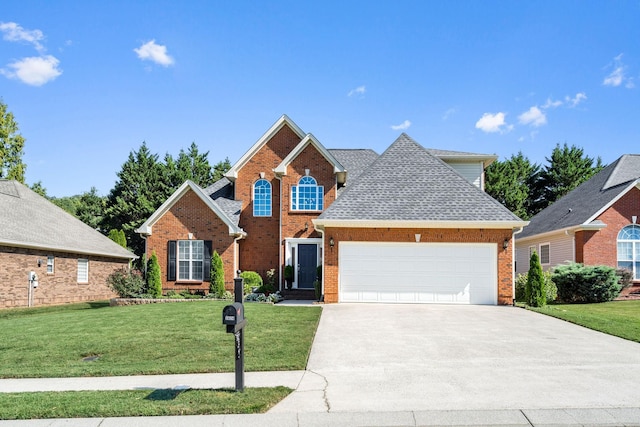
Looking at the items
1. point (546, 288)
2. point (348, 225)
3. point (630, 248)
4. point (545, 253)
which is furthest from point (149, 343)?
point (545, 253)

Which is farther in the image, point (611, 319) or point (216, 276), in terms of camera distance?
point (216, 276)

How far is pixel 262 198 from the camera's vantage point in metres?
23.0

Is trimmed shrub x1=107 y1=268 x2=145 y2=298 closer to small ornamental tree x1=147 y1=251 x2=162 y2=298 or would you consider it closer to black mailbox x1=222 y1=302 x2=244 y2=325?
small ornamental tree x1=147 y1=251 x2=162 y2=298

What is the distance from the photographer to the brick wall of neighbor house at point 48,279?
19.9 metres

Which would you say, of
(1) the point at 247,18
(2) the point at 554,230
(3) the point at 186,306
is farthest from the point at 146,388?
(2) the point at 554,230

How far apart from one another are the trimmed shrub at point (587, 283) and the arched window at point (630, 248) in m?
2.16

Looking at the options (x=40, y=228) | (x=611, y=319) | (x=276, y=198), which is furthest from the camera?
(x=40, y=228)

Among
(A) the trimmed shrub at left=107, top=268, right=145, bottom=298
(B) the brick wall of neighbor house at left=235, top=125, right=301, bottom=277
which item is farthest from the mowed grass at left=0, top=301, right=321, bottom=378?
(B) the brick wall of neighbor house at left=235, top=125, right=301, bottom=277

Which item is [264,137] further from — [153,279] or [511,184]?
[511,184]

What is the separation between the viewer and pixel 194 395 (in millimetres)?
6688

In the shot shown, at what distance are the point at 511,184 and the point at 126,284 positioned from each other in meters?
34.2

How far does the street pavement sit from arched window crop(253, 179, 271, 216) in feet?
36.6

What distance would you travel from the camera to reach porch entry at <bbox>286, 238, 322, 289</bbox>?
70.4 feet

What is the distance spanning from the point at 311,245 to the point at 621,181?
15.7 metres
